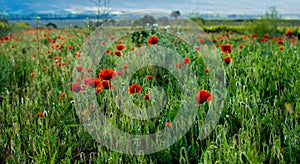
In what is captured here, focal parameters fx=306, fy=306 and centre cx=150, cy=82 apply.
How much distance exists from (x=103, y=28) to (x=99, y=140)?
108 inches

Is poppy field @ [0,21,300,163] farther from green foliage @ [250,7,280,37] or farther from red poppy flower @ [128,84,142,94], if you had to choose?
green foliage @ [250,7,280,37]

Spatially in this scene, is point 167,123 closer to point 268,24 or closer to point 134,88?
point 134,88

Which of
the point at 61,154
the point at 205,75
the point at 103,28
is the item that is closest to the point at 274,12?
the point at 103,28

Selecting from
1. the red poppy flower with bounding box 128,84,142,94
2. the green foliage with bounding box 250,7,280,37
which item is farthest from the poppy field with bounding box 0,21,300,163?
the green foliage with bounding box 250,7,280,37

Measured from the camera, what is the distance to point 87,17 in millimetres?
4117

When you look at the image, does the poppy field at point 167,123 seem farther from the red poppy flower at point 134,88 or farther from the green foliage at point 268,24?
the green foliage at point 268,24

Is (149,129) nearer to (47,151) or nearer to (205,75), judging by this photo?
(47,151)

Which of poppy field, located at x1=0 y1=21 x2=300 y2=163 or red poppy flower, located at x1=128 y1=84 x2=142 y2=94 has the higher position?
red poppy flower, located at x1=128 y1=84 x2=142 y2=94

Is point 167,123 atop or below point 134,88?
below

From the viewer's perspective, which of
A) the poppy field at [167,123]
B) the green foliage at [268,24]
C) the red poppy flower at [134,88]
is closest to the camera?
the poppy field at [167,123]

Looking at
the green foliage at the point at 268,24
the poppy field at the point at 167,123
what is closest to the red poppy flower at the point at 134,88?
the poppy field at the point at 167,123

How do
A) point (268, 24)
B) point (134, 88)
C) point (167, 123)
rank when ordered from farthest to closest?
1. point (268, 24)
2. point (134, 88)
3. point (167, 123)

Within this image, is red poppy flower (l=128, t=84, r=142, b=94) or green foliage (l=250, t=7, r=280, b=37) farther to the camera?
green foliage (l=250, t=7, r=280, b=37)

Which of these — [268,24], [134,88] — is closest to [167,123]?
[134,88]
